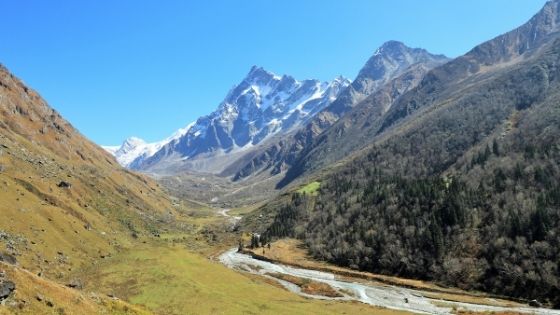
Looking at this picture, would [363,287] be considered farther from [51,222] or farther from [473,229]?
[51,222]

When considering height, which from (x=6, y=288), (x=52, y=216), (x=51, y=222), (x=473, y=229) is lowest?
(x=6, y=288)

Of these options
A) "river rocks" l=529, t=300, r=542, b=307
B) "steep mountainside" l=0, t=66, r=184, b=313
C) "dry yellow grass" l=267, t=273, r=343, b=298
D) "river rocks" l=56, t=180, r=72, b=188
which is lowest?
"dry yellow grass" l=267, t=273, r=343, b=298

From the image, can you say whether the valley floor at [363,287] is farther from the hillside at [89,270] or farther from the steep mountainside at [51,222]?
the steep mountainside at [51,222]

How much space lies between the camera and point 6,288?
37.9 m

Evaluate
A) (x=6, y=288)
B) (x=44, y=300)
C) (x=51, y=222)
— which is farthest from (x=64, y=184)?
(x=6, y=288)

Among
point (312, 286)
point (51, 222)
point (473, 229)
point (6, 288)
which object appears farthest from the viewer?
point (473, 229)

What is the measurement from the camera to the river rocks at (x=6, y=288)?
Answer: 37312 millimetres

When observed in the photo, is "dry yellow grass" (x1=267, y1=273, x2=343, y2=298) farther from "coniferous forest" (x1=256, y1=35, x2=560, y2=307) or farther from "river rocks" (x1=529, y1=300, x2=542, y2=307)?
"river rocks" (x1=529, y1=300, x2=542, y2=307)

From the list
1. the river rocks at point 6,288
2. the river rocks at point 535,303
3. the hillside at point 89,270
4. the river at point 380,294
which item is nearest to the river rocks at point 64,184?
the hillside at point 89,270

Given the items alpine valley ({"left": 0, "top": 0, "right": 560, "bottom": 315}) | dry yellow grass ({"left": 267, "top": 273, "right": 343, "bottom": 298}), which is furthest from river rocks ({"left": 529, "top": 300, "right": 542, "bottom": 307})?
dry yellow grass ({"left": 267, "top": 273, "right": 343, "bottom": 298})

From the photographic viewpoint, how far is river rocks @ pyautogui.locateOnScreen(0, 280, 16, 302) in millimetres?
37312

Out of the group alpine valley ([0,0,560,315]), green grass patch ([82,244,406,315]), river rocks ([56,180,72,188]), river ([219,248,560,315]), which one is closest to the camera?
green grass patch ([82,244,406,315])

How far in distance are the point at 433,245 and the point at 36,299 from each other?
121934 mm

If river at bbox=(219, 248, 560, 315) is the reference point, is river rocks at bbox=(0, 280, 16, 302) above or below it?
above
